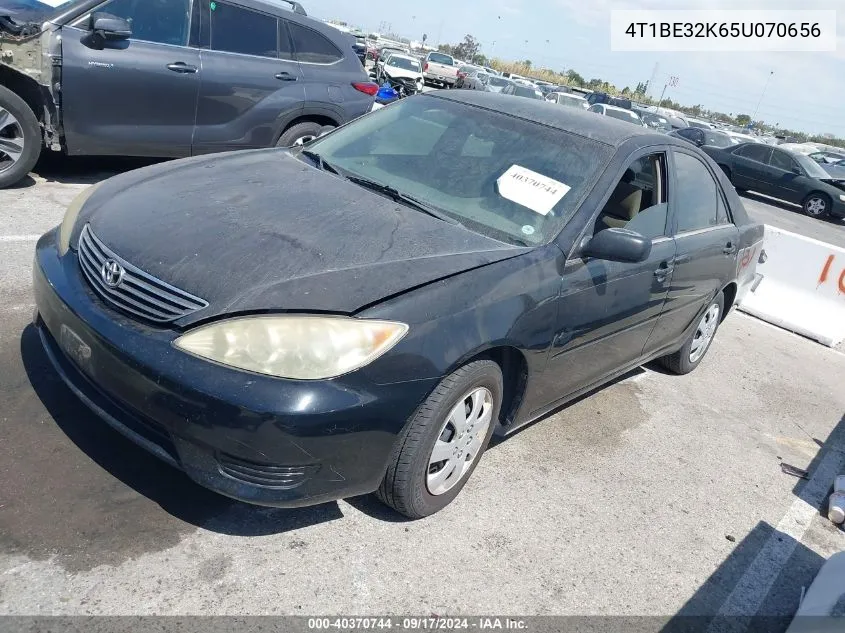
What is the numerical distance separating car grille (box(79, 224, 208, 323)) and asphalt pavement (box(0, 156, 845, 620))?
74 centimetres

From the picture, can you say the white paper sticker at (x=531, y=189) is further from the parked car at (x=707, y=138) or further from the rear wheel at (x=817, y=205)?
the parked car at (x=707, y=138)

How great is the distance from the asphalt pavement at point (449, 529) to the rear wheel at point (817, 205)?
16.4 metres

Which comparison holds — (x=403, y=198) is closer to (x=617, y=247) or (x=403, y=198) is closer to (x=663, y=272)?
(x=617, y=247)

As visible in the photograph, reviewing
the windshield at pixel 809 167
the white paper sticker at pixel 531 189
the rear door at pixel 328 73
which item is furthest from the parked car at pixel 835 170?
the white paper sticker at pixel 531 189

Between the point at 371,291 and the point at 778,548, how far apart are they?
244 cm

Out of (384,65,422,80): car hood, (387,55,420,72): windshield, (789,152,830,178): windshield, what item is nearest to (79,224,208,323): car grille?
(789,152,830,178): windshield

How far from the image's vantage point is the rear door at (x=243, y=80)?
6613 millimetres

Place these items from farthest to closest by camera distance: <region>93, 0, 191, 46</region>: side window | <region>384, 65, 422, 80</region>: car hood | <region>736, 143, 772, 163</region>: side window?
<region>384, 65, 422, 80</region>: car hood < <region>736, 143, 772, 163</region>: side window < <region>93, 0, 191, 46</region>: side window

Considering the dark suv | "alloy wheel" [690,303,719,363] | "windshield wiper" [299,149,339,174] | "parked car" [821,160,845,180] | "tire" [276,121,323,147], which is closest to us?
"windshield wiper" [299,149,339,174]

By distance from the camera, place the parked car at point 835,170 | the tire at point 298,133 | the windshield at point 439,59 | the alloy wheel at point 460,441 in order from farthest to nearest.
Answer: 1. the windshield at point 439,59
2. the parked car at point 835,170
3. the tire at point 298,133
4. the alloy wheel at point 460,441

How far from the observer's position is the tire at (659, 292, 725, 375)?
5.01 m

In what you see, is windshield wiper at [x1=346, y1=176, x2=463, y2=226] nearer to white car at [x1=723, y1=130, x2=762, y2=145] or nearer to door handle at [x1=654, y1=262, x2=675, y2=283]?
door handle at [x1=654, y1=262, x2=675, y2=283]

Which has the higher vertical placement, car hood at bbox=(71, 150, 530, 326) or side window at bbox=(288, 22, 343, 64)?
side window at bbox=(288, 22, 343, 64)

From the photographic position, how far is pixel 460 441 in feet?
9.66
